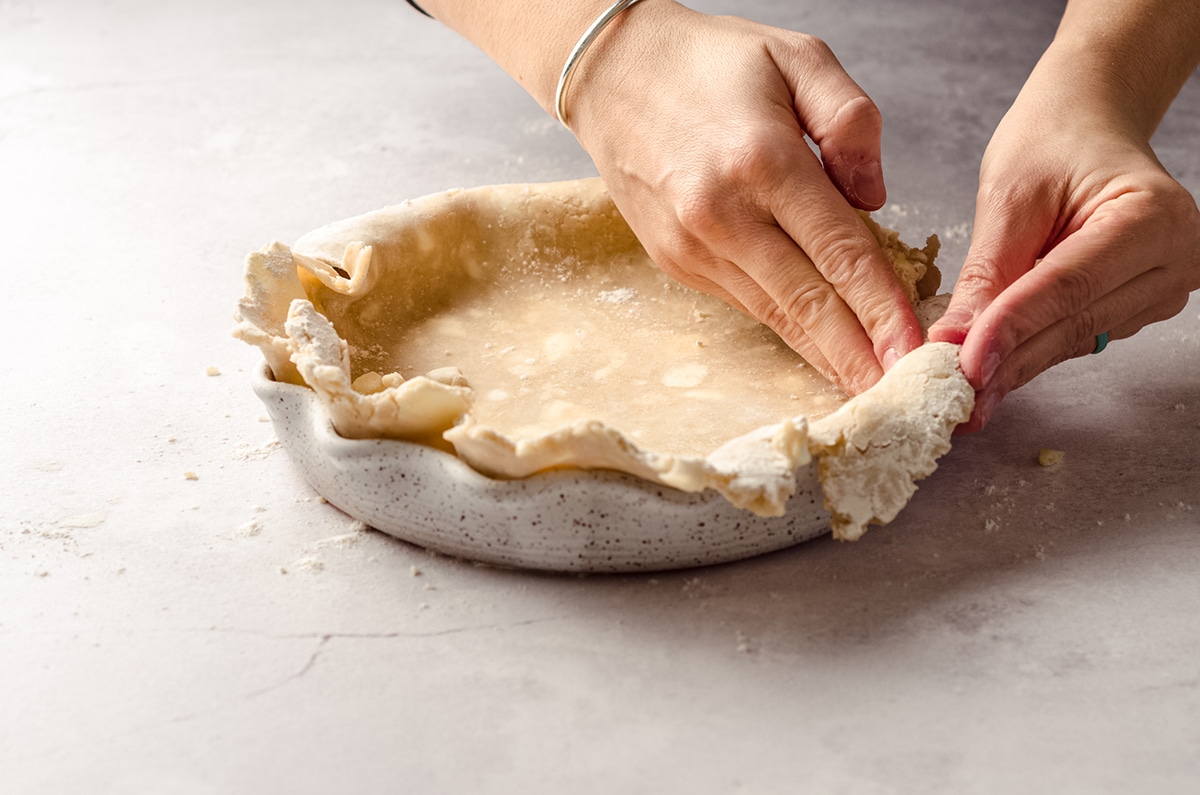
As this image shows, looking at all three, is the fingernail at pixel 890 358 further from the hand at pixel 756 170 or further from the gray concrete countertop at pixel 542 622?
the gray concrete countertop at pixel 542 622

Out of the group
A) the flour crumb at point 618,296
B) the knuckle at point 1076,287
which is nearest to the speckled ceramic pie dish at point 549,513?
the knuckle at point 1076,287

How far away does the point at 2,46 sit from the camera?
→ 3.87 metres

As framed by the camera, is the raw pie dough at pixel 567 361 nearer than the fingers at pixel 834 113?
Yes

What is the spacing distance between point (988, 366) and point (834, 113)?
0.47 metres

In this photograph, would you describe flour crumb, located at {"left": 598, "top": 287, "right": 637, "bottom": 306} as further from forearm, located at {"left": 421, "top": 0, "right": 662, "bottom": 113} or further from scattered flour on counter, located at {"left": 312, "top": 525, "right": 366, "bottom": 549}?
scattered flour on counter, located at {"left": 312, "top": 525, "right": 366, "bottom": 549}

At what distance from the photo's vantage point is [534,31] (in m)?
2.06

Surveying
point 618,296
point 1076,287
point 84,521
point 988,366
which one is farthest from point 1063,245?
point 84,521

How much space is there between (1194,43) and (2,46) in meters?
3.61

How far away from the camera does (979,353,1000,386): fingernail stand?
1.62 m

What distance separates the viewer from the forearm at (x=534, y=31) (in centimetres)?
200

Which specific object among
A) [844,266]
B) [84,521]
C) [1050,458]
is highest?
[844,266]

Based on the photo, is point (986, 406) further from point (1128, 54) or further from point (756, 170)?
point (1128, 54)

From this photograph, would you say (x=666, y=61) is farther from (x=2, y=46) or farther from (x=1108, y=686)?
(x=2, y=46)

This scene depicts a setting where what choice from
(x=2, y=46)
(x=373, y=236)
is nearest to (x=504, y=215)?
(x=373, y=236)
